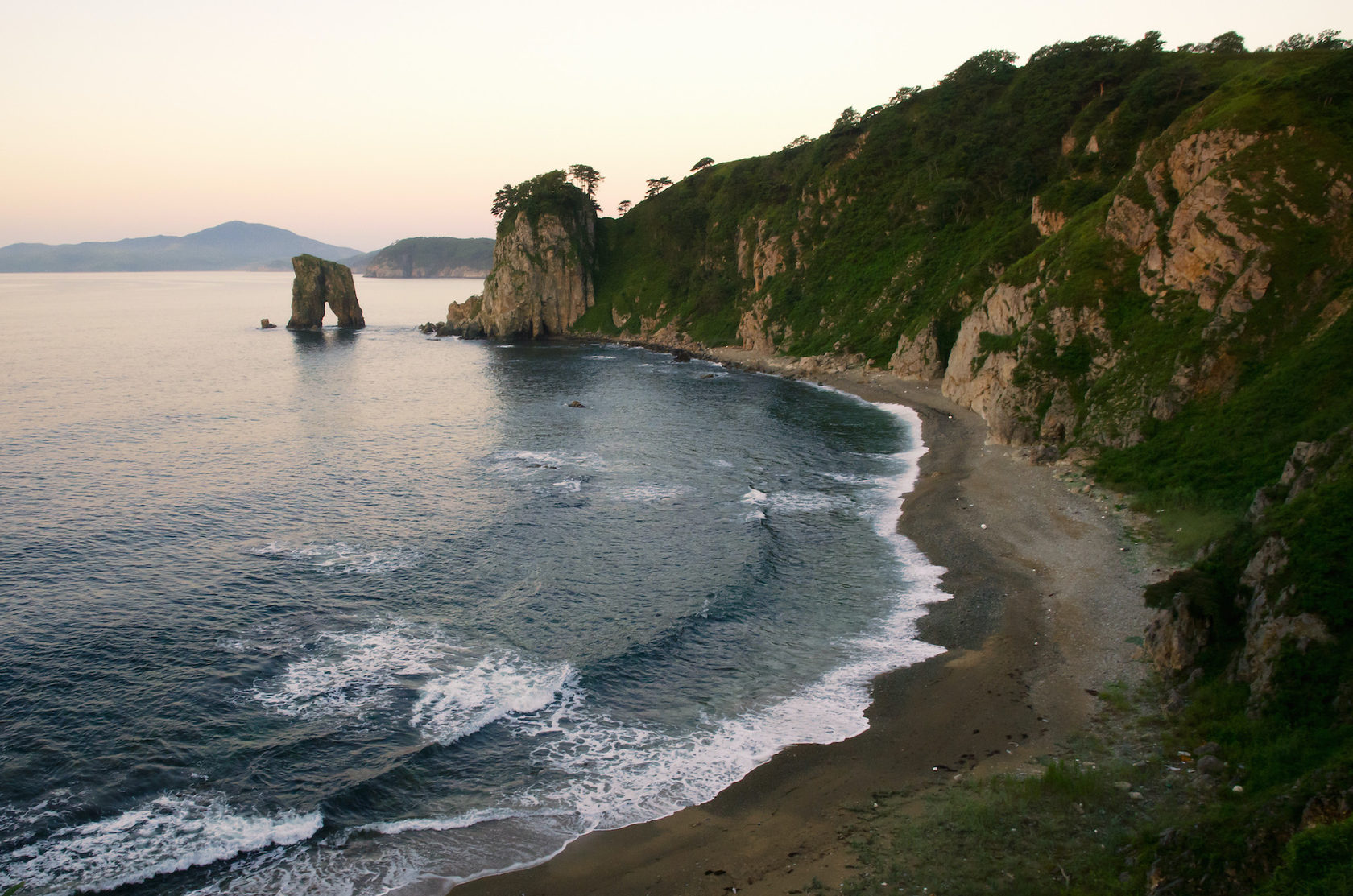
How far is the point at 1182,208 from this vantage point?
5322 cm

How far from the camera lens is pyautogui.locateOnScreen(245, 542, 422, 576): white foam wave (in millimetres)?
38969

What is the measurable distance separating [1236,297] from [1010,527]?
2076 centimetres

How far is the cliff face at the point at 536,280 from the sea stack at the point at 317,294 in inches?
1100

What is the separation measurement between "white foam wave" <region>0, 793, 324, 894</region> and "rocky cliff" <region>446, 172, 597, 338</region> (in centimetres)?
13539

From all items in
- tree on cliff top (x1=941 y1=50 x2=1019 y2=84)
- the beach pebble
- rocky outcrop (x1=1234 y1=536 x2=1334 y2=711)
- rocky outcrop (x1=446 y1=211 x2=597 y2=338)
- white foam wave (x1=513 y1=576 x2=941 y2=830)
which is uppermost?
tree on cliff top (x1=941 y1=50 x2=1019 y2=84)

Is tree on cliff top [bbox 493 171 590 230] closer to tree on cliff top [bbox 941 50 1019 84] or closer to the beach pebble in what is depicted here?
tree on cliff top [bbox 941 50 1019 84]

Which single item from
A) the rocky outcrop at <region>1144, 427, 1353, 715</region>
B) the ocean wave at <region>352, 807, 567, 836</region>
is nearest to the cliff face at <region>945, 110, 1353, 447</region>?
the rocky outcrop at <region>1144, 427, 1353, 715</region>

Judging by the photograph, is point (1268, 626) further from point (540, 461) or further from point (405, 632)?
point (540, 461)

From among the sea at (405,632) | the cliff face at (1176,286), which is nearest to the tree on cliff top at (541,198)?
the sea at (405,632)

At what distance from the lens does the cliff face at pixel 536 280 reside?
151m

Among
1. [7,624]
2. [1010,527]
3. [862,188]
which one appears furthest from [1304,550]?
[862,188]

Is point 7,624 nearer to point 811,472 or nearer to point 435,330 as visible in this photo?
point 811,472

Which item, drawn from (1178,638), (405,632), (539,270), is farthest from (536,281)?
(1178,638)

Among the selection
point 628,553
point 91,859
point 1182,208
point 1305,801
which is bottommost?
point 91,859
